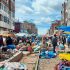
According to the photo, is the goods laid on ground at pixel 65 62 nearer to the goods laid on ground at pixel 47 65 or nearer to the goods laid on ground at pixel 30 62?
the goods laid on ground at pixel 30 62

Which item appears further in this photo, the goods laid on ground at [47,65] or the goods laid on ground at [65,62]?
the goods laid on ground at [47,65]

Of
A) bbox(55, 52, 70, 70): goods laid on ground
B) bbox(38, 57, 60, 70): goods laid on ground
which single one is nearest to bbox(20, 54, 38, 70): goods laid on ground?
bbox(38, 57, 60, 70): goods laid on ground

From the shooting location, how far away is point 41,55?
84.8ft

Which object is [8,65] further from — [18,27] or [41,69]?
[18,27]

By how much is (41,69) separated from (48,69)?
18.3 inches

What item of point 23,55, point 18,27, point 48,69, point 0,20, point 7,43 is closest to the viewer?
point 48,69

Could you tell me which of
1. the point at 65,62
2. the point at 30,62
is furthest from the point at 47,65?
the point at 65,62

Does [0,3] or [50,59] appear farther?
[0,3]

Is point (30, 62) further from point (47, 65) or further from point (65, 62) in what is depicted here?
point (65, 62)

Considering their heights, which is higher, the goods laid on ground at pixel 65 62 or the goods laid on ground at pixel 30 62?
the goods laid on ground at pixel 65 62

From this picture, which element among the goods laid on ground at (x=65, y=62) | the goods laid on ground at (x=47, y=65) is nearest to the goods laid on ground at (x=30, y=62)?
the goods laid on ground at (x=47, y=65)

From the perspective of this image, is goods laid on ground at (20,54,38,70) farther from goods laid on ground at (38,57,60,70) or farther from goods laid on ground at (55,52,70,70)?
goods laid on ground at (55,52,70,70)

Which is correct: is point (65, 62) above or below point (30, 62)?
above

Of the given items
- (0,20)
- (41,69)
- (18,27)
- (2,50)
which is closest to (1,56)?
(2,50)
